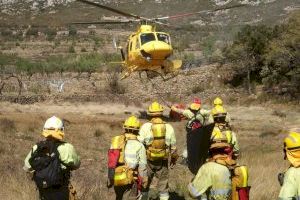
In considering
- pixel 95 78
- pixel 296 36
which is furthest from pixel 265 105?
pixel 95 78

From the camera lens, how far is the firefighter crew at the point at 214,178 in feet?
18.8

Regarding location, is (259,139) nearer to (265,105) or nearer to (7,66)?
(265,105)

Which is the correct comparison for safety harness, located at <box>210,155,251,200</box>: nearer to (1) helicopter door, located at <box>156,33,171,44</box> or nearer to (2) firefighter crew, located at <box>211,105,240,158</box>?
(2) firefighter crew, located at <box>211,105,240,158</box>

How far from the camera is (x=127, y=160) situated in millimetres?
8156

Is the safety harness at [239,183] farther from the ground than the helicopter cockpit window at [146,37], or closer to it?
closer to it

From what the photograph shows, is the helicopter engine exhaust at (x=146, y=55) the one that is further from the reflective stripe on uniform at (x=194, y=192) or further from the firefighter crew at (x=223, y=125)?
the reflective stripe on uniform at (x=194, y=192)

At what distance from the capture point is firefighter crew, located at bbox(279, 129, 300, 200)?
4996mm

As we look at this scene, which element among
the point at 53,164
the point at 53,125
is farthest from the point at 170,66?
the point at 53,164

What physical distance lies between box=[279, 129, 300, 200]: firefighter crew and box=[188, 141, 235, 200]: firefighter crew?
0.81 meters

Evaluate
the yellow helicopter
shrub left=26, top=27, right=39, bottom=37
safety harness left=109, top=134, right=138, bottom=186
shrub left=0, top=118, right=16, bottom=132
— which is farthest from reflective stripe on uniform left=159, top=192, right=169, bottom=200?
shrub left=26, top=27, right=39, bottom=37

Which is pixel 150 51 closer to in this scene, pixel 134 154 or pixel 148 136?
pixel 148 136

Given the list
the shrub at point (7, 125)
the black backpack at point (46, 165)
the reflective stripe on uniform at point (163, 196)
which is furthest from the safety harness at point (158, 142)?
the shrub at point (7, 125)

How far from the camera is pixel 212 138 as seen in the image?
20.1 feet

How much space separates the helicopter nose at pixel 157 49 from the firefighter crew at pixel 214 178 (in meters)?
16.2
